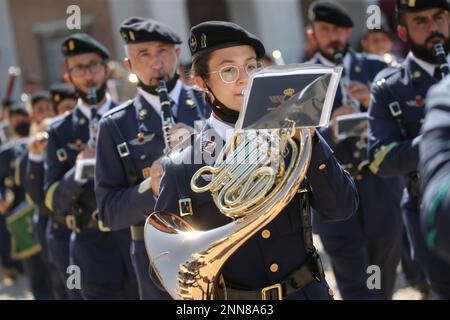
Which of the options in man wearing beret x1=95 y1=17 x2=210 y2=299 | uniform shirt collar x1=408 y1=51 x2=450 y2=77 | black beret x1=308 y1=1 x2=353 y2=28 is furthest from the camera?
black beret x1=308 y1=1 x2=353 y2=28

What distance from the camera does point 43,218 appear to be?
797 centimetres

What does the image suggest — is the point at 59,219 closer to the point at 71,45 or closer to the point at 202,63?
the point at 71,45

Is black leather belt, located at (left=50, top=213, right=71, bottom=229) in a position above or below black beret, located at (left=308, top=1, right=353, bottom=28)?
below

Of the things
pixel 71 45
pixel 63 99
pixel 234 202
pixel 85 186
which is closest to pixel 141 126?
pixel 85 186

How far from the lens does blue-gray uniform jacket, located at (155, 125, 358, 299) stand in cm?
325

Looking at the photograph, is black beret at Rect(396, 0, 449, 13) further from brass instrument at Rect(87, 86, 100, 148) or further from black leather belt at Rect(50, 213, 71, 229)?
black leather belt at Rect(50, 213, 71, 229)

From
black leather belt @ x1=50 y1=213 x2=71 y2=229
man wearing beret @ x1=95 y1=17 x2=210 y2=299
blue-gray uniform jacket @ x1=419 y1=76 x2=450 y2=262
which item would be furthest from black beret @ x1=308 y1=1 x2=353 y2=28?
blue-gray uniform jacket @ x1=419 y1=76 x2=450 y2=262

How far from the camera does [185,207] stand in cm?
335

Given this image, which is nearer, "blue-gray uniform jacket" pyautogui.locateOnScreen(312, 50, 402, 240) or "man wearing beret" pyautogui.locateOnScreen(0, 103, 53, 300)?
"blue-gray uniform jacket" pyautogui.locateOnScreen(312, 50, 402, 240)

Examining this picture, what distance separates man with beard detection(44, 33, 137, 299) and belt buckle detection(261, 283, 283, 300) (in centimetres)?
226

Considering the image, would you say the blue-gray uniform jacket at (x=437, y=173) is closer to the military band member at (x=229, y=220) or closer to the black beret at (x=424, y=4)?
the military band member at (x=229, y=220)

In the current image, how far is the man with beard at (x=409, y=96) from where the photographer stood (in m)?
4.85
